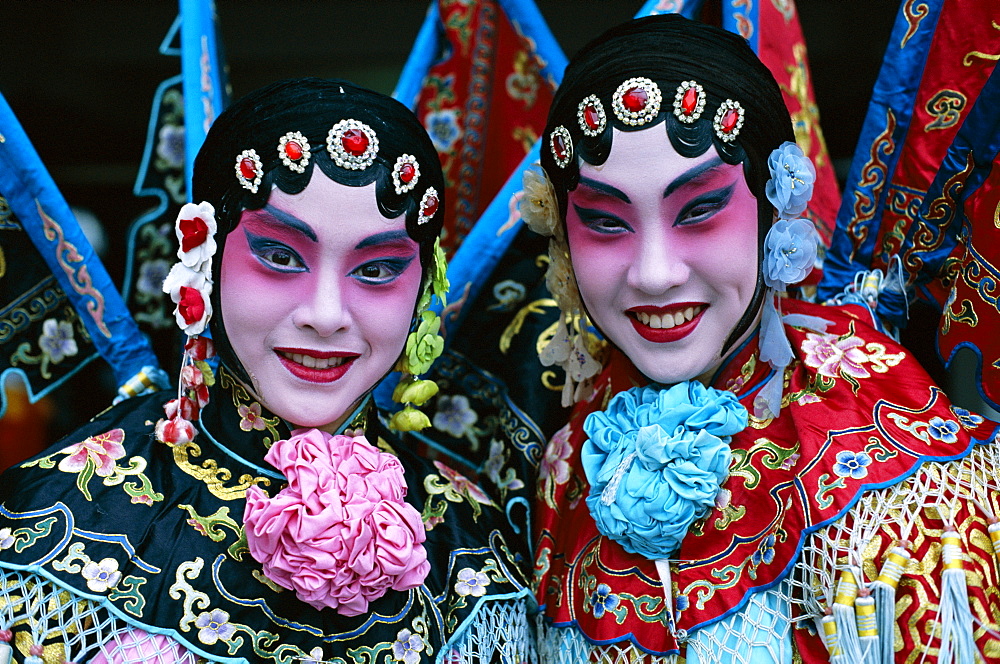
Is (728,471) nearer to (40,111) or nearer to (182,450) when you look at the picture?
(182,450)

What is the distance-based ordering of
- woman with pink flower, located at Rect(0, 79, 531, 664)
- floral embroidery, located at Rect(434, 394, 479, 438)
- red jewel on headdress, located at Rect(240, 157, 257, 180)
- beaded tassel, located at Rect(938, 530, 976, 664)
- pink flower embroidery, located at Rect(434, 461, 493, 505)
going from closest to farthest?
1. beaded tassel, located at Rect(938, 530, 976, 664)
2. woman with pink flower, located at Rect(0, 79, 531, 664)
3. red jewel on headdress, located at Rect(240, 157, 257, 180)
4. pink flower embroidery, located at Rect(434, 461, 493, 505)
5. floral embroidery, located at Rect(434, 394, 479, 438)

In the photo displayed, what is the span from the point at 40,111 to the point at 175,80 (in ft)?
5.43

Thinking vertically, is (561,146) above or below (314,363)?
above

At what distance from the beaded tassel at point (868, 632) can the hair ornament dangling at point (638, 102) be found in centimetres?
84

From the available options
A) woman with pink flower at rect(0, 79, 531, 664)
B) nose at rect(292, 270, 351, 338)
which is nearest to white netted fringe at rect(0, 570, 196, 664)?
woman with pink flower at rect(0, 79, 531, 664)

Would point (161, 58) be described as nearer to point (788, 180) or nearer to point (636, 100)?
point (636, 100)

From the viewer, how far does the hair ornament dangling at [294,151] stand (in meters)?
1.87

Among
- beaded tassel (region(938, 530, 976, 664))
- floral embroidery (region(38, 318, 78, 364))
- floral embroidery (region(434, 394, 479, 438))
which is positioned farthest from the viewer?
floral embroidery (region(434, 394, 479, 438))

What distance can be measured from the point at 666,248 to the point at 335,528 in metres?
0.72

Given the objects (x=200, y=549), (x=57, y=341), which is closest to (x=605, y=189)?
(x=200, y=549)

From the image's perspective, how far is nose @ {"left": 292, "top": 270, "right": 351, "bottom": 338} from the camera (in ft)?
6.15

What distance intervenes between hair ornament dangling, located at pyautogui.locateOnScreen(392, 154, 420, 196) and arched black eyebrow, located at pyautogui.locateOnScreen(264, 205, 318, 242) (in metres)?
0.17

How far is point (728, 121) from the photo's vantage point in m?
1.90

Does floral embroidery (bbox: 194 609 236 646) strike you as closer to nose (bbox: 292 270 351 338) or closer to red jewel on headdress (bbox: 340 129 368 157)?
nose (bbox: 292 270 351 338)
